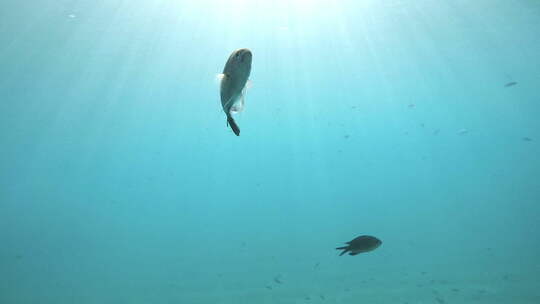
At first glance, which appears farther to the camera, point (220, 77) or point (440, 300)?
point (440, 300)

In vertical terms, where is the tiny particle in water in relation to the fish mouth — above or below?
below

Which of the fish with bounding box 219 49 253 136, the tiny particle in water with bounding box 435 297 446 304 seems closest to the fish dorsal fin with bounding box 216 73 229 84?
the fish with bounding box 219 49 253 136

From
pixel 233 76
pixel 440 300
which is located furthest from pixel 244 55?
pixel 440 300

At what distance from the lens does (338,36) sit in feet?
57.9

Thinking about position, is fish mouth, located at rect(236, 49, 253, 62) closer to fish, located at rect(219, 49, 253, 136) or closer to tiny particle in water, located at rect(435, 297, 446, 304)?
fish, located at rect(219, 49, 253, 136)

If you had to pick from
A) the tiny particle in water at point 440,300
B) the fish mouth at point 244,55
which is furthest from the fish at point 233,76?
the tiny particle in water at point 440,300

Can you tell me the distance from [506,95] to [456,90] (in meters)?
6.49

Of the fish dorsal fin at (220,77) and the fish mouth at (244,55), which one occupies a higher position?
the fish mouth at (244,55)

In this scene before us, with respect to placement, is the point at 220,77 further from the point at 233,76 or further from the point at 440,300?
the point at 440,300

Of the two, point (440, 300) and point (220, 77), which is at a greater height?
point (220, 77)

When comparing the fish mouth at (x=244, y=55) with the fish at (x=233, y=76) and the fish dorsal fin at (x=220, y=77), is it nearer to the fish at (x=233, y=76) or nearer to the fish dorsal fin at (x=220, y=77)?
the fish at (x=233, y=76)

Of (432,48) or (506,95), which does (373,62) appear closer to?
(432,48)

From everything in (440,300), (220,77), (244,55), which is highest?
(244,55)

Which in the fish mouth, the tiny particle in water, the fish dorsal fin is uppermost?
the fish mouth
